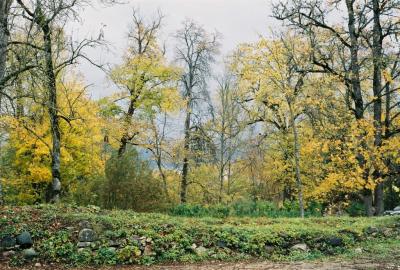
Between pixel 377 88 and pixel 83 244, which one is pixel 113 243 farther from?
pixel 377 88

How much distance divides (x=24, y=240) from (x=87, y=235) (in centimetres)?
129

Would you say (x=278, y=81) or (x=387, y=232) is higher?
(x=278, y=81)

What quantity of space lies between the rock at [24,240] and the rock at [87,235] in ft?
3.39

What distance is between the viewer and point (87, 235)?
9828 mm

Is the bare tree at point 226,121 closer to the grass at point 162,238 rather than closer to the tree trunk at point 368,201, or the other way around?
the tree trunk at point 368,201

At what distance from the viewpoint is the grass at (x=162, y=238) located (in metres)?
9.51

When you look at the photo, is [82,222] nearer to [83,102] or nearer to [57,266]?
[57,266]

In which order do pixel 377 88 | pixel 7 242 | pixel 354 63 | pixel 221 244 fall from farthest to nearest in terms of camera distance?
1. pixel 377 88
2. pixel 354 63
3. pixel 221 244
4. pixel 7 242

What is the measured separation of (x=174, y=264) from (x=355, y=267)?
12.1 ft

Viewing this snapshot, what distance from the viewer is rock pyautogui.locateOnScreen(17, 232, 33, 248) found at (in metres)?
9.41

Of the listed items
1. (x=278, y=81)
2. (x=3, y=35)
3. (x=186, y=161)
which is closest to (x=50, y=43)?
(x=3, y=35)

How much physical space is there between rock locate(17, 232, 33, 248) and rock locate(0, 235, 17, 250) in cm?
10

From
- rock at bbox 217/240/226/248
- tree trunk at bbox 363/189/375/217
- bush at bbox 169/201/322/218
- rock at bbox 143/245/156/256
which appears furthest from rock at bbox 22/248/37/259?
tree trunk at bbox 363/189/375/217

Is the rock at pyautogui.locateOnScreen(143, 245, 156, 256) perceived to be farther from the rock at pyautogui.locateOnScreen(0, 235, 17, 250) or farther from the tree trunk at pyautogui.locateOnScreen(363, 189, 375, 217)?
the tree trunk at pyautogui.locateOnScreen(363, 189, 375, 217)
